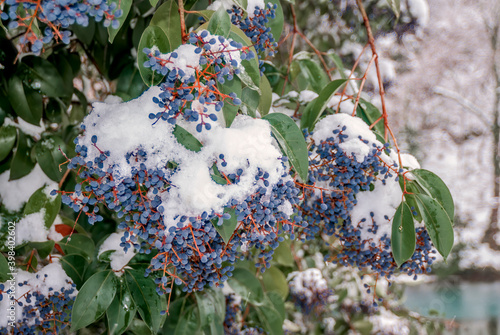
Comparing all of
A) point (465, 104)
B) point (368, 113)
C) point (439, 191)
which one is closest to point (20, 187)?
point (368, 113)

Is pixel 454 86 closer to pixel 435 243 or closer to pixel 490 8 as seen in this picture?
pixel 490 8

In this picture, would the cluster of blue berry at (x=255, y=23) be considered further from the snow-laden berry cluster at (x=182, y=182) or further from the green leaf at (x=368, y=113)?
the green leaf at (x=368, y=113)

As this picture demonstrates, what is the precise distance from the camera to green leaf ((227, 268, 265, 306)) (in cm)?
119

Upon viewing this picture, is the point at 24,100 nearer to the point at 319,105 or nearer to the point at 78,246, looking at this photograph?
the point at 78,246

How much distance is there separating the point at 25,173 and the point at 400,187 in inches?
39.5

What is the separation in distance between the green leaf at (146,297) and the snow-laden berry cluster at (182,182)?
7.8 inches

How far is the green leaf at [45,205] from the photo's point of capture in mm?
1012

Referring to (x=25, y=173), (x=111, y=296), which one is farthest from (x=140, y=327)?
(x=25, y=173)

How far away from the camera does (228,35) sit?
2.34ft

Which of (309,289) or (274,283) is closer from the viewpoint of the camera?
(274,283)

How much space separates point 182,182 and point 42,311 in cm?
57

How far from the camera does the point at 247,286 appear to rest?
1.20 metres

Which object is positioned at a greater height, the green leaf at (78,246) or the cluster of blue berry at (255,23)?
the cluster of blue berry at (255,23)

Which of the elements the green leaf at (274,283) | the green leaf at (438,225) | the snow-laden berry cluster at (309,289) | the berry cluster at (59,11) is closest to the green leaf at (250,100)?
the berry cluster at (59,11)
